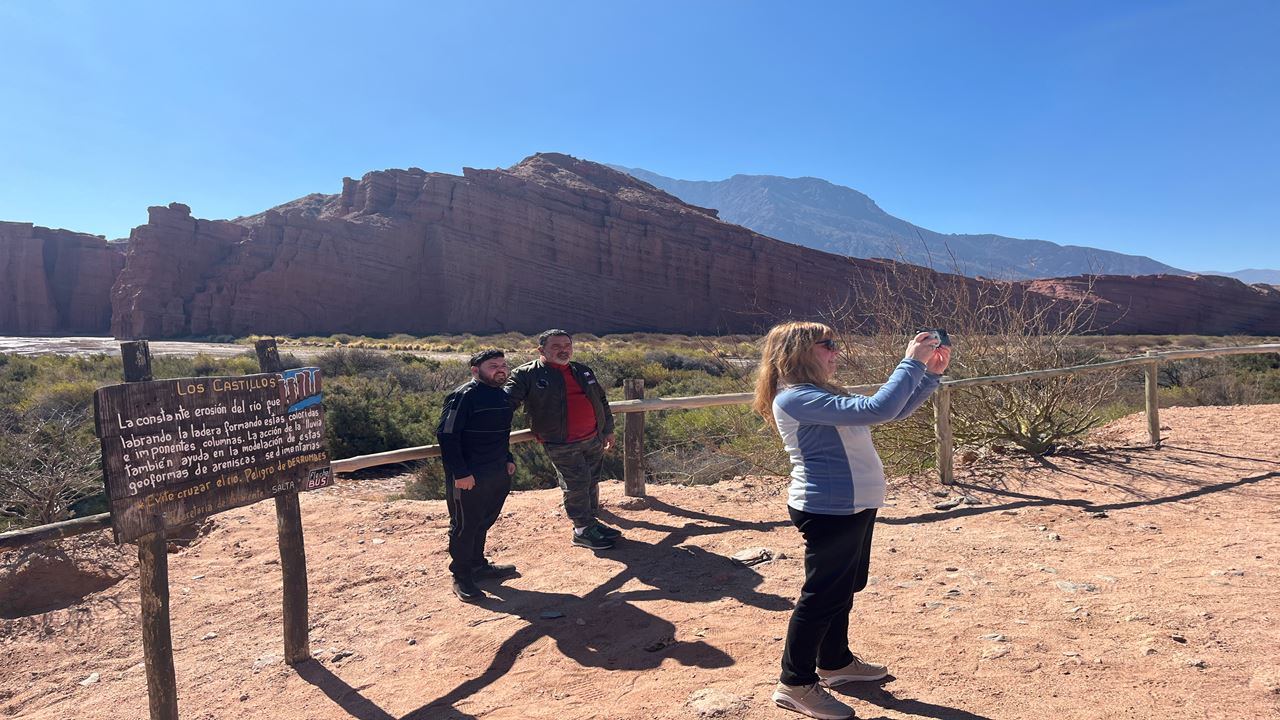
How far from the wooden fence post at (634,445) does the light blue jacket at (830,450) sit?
3.75m

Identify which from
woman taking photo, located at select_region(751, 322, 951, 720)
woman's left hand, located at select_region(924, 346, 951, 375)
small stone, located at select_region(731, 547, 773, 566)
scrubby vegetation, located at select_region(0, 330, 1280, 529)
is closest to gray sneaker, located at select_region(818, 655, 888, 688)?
woman taking photo, located at select_region(751, 322, 951, 720)

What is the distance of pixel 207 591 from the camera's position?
498 centimetres

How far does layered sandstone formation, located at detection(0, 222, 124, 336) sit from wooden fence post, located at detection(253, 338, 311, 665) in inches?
2563

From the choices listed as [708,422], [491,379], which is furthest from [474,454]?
[708,422]

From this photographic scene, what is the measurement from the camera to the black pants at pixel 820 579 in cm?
254

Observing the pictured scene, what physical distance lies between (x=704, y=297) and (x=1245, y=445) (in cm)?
4496

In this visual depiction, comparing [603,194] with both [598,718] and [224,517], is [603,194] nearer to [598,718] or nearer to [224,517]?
[224,517]

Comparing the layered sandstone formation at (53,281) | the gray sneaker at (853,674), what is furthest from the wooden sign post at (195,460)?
the layered sandstone formation at (53,281)

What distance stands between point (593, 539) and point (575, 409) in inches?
38.4

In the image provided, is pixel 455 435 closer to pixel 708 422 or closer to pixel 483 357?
pixel 483 357

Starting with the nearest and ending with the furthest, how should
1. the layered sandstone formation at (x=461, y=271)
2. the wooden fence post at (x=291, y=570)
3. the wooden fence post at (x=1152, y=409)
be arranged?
the wooden fence post at (x=291, y=570)
the wooden fence post at (x=1152, y=409)
the layered sandstone formation at (x=461, y=271)

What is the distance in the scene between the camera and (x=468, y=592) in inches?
173

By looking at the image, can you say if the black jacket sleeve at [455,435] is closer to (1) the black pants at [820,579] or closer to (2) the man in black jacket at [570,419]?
(2) the man in black jacket at [570,419]

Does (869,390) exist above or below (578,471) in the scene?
above
